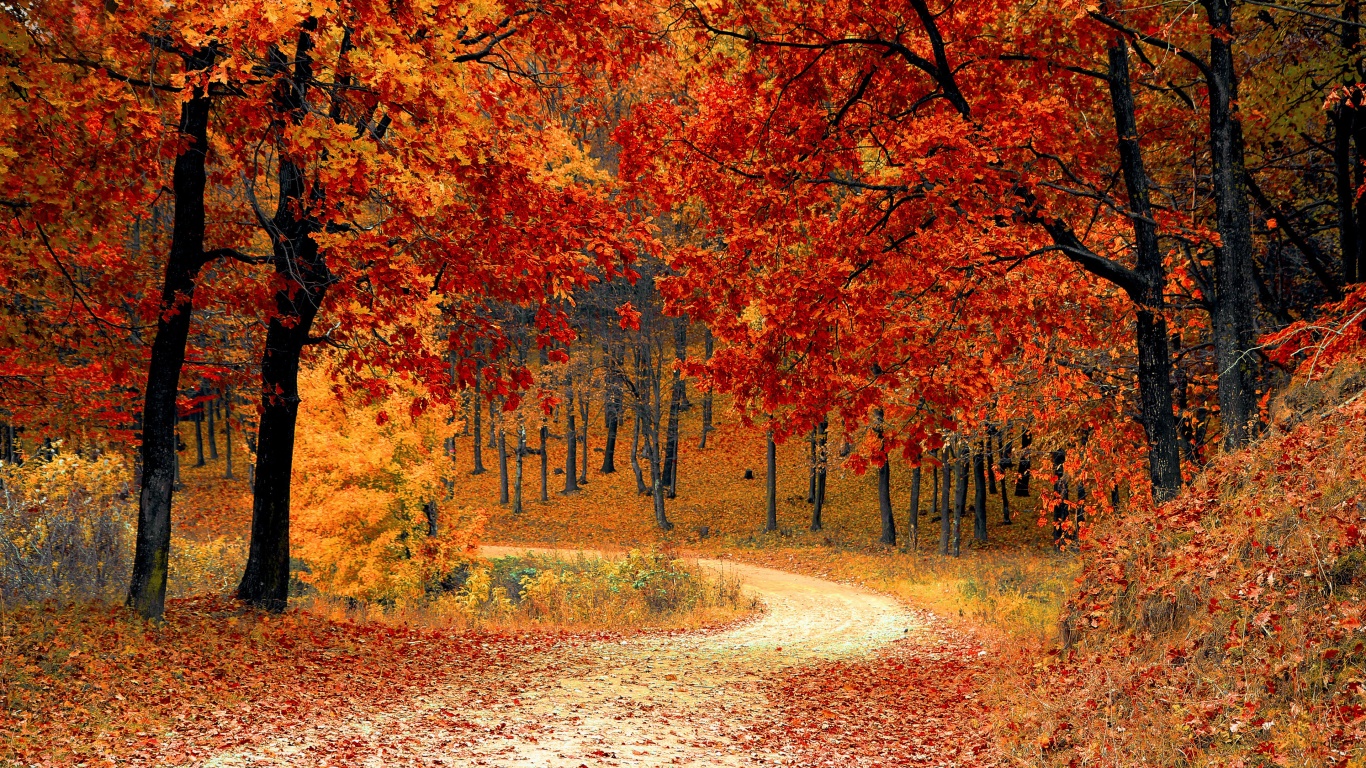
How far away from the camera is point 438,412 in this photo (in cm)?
1895

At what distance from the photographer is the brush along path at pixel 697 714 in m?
6.91

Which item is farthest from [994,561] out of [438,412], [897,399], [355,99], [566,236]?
[355,99]

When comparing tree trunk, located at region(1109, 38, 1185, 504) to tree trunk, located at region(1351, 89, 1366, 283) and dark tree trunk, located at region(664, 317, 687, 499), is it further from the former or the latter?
dark tree trunk, located at region(664, 317, 687, 499)

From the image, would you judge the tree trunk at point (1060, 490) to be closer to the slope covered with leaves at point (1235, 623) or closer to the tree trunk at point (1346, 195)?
the tree trunk at point (1346, 195)

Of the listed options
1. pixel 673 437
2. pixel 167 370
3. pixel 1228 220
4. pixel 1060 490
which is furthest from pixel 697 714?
pixel 673 437

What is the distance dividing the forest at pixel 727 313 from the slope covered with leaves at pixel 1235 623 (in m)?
0.04

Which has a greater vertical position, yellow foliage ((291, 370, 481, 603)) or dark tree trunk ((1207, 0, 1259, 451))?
dark tree trunk ((1207, 0, 1259, 451))

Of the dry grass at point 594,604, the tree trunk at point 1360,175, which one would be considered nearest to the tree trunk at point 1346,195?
the tree trunk at point 1360,175

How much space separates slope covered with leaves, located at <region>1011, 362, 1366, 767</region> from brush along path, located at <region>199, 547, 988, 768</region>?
1.12m

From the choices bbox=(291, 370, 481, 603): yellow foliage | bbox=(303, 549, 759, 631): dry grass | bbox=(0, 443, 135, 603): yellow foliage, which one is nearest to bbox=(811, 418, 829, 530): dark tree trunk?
bbox=(303, 549, 759, 631): dry grass

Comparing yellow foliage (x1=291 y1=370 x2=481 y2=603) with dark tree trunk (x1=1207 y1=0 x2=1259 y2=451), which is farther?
yellow foliage (x1=291 y1=370 x2=481 y2=603)

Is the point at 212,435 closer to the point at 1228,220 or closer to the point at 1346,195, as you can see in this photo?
the point at 1228,220

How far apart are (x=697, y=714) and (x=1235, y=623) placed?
15.7 feet

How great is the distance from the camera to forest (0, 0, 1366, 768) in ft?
22.1
